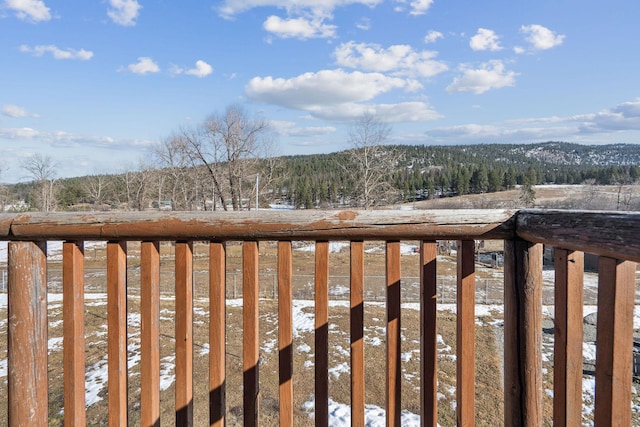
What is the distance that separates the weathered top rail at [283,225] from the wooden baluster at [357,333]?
90 mm

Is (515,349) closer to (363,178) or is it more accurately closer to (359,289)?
(359,289)

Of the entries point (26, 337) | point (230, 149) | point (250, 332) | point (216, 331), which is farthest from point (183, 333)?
point (230, 149)

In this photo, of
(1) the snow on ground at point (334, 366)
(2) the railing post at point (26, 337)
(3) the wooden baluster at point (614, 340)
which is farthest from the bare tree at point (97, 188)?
(3) the wooden baluster at point (614, 340)

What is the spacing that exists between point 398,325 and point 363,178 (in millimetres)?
22128

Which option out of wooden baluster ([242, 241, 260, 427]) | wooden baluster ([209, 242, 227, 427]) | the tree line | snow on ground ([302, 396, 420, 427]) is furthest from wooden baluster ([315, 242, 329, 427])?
the tree line

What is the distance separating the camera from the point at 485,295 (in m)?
13.2

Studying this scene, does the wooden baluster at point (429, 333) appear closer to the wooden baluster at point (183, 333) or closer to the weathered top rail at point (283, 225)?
the weathered top rail at point (283, 225)

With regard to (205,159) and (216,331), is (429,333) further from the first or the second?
(205,159)

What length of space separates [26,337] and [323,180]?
53.9m

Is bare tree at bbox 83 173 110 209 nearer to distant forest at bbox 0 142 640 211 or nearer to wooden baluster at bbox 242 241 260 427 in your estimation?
distant forest at bbox 0 142 640 211

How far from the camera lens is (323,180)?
5491 cm

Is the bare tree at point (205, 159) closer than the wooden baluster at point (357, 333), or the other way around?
the wooden baluster at point (357, 333)

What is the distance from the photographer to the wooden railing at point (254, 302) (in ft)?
3.86

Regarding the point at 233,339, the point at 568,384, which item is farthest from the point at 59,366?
the point at 568,384
